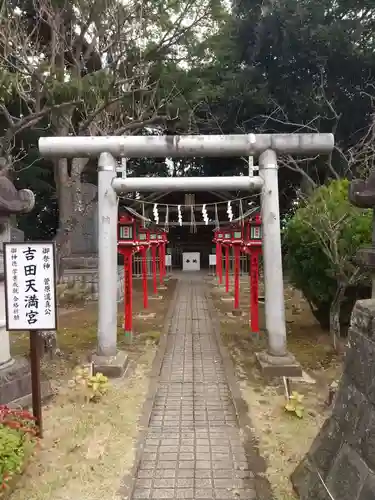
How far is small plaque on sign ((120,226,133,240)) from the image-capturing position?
9.30 meters

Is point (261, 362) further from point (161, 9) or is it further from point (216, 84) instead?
point (216, 84)

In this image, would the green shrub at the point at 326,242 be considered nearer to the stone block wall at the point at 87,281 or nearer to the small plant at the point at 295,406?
the small plant at the point at 295,406

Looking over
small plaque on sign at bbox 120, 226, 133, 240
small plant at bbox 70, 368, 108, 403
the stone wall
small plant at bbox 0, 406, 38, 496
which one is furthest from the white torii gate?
the stone wall

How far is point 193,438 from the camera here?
185 inches

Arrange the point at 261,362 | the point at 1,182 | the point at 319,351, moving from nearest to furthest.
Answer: the point at 1,182 < the point at 261,362 < the point at 319,351

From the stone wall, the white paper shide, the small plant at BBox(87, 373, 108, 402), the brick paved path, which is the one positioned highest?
the white paper shide

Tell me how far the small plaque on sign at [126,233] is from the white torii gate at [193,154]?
227 cm

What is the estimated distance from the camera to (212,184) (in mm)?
7152

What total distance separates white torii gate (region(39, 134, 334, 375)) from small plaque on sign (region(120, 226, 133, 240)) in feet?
7.44

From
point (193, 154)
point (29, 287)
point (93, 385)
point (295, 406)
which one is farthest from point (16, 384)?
point (193, 154)

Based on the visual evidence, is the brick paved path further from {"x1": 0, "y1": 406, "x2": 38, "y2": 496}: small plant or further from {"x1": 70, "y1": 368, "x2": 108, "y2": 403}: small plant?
{"x1": 0, "y1": 406, "x2": 38, "y2": 496}: small plant

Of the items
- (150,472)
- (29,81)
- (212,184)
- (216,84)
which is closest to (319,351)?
(212,184)

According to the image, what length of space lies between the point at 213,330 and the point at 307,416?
192 inches

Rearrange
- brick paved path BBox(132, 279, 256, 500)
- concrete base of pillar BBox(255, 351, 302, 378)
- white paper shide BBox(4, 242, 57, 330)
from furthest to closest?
concrete base of pillar BBox(255, 351, 302, 378) < white paper shide BBox(4, 242, 57, 330) < brick paved path BBox(132, 279, 256, 500)
